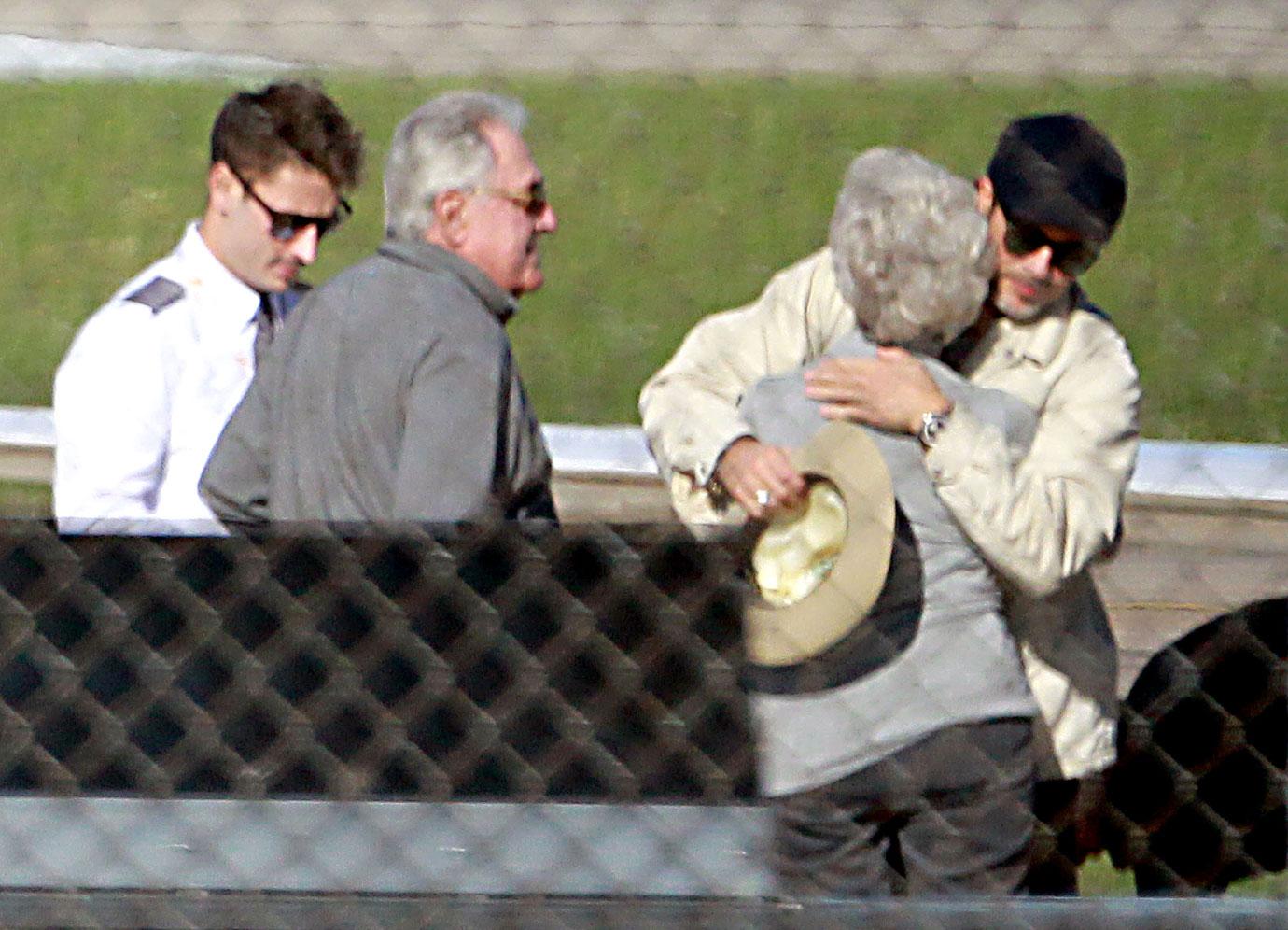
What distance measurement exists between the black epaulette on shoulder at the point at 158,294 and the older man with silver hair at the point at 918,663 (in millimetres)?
965

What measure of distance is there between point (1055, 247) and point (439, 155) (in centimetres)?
76

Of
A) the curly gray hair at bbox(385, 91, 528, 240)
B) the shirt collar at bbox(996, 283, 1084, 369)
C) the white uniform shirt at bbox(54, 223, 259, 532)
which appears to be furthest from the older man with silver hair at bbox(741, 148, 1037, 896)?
the white uniform shirt at bbox(54, 223, 259, 532)

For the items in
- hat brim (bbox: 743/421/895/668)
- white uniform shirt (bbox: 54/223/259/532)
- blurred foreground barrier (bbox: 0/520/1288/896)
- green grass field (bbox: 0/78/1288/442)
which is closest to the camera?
green grass field (bbox: 0/78/1288/442)

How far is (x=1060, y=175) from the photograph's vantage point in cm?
235

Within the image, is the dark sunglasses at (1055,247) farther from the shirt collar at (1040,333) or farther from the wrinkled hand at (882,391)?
the wrinkled hand at (882,391)

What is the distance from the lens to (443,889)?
2168 millimetres

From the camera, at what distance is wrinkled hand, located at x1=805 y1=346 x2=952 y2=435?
2.29 metres

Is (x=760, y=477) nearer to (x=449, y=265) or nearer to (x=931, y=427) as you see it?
(x=931, y=427)

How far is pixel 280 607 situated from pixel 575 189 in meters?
0.55

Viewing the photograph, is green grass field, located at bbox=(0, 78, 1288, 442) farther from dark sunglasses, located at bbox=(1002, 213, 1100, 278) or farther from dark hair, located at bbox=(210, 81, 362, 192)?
dark hair, located at bbox=(210, 81, 362, 192)

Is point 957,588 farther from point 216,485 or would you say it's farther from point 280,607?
point 216,485

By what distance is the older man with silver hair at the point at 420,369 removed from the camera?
7.71 feet

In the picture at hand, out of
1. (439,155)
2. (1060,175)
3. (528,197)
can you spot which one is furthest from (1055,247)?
(439,155)

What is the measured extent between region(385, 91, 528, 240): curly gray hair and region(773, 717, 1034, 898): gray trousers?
0.84m
